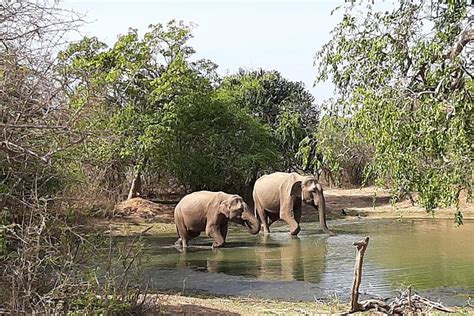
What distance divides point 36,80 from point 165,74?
848 inches

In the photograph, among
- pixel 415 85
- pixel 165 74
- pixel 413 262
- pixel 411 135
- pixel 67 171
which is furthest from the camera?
pixel 165 74

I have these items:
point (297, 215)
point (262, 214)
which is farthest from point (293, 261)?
point (262, 214)

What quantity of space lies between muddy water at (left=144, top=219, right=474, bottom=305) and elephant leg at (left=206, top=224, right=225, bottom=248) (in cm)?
34

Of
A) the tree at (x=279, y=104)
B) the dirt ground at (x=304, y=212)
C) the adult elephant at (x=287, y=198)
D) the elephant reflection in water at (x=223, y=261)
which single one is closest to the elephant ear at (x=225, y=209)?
the elephant reflection in water at (x=223, y=261)

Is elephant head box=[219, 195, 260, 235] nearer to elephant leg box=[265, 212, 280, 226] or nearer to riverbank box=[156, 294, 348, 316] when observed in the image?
elephant leg box=[265, 212, 280, 226]

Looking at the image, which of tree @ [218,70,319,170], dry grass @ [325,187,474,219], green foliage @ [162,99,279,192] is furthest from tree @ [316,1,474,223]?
tree @ [218,70,319,170]

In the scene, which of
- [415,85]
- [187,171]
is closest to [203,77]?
[187,171]

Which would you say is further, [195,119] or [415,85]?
[195,119]

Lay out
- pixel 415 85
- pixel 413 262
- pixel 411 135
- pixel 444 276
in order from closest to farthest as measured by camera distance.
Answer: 1. pixel 411 135
2. pixel 415 85
3. pixel 444 276
4. pixel 413 262

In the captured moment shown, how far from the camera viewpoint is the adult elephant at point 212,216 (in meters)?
20.5

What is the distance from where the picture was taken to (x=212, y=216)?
2070 cm

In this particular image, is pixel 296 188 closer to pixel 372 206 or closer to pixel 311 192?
pixel 311 192

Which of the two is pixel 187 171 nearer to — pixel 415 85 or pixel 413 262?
pixel 413 262

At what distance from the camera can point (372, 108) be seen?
11.3 m
